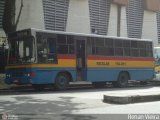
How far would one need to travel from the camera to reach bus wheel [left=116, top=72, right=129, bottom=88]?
25328mm

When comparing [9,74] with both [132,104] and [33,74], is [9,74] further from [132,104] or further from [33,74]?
[132,104]

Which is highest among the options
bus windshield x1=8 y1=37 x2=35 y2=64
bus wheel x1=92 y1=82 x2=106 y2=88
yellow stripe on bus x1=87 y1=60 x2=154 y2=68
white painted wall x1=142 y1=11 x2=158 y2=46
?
white painted wall x1=142 y1=11 x2=158 y2=46

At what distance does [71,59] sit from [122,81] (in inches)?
192

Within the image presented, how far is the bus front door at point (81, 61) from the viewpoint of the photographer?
2261cm

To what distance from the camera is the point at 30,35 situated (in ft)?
66.1

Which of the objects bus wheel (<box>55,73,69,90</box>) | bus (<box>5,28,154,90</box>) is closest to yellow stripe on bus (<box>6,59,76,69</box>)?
bus (<box>5,28,154,90</box>)

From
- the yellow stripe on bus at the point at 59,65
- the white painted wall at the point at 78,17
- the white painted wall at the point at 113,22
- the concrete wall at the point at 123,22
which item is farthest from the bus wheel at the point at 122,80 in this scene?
the concrete wall at the point at 123,22

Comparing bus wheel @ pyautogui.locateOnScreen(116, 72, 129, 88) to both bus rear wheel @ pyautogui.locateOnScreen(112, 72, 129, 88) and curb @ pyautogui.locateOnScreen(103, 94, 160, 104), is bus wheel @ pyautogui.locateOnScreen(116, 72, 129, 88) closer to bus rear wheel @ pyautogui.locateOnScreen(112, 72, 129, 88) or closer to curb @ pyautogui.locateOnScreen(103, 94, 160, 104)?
bus rear wheel @ pyautogui.locateOnScreen(112, 72, 129, 88)

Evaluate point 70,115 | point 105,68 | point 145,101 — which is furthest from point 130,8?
point 70,115

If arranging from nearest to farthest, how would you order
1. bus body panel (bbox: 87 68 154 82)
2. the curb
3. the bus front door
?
the curb
the bus front door
bus body panel (bbox: 87 68 154 82)

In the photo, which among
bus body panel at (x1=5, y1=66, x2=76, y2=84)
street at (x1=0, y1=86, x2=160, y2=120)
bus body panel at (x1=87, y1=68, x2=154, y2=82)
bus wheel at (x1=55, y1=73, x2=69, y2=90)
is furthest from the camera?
bus body panel at (x1=87, y1=68, x2=154, y2=82)

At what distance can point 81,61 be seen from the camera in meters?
22.7

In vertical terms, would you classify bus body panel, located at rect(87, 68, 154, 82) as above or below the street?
above

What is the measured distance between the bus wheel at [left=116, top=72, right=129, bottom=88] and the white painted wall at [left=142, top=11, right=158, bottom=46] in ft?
60.4
